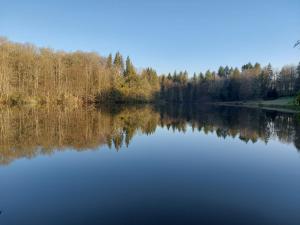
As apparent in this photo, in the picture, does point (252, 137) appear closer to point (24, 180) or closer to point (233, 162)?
point (233, 162)

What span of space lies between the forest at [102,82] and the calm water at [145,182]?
40.3m

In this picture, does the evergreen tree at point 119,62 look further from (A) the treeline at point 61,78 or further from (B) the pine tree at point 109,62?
(B) the pine tree at point 109,62

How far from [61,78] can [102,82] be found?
457 inches

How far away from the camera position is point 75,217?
650 cm

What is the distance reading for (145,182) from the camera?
30.3 feet

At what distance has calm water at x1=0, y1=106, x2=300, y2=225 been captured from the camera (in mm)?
6672

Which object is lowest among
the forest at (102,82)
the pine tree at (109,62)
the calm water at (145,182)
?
the calm water at (145,182)

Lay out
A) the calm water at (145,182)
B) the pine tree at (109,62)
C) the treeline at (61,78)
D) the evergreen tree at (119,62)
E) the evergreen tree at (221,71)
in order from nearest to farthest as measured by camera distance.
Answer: the calm water at (145,182), the treeline at (61,78), the pine tree at (109,62), the evergreen tree at (119,62), the evergreen tree at (221,71)

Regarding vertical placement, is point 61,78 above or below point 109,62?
below

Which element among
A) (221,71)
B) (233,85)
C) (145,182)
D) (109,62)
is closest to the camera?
(145,182)

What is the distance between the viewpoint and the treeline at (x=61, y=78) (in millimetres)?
49406

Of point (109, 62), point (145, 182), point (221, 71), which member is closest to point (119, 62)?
point (109, 62)

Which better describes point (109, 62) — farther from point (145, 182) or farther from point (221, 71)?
point (145, 182)

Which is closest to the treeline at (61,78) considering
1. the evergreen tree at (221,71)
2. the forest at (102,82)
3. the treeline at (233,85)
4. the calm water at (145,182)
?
the forest at (102,82)
